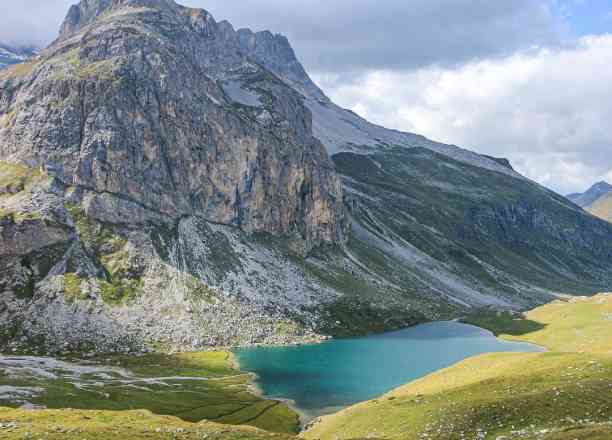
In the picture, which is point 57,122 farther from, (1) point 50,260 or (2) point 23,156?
(1) point 50,260

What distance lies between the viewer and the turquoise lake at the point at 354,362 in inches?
3989

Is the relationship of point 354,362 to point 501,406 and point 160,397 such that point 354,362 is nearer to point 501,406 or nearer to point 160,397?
point 160,397

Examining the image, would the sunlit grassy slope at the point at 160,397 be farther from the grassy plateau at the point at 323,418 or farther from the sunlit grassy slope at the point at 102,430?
the sunlit grassy slope at the point at 102,430

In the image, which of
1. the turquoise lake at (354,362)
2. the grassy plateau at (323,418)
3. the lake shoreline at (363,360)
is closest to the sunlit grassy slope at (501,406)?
the grassy plateau at (323,418)

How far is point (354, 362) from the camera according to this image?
435 feet

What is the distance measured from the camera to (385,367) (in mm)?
125438

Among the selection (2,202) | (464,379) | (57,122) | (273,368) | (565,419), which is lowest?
(273,368)

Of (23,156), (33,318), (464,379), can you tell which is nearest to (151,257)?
(33,318)

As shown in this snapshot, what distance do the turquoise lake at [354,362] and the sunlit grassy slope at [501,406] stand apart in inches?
763

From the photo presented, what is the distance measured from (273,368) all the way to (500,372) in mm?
62629

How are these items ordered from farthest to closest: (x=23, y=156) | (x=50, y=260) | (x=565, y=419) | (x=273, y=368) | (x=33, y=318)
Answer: (x=23, y=156)
(x=50, y=260)
(x=33, y=318)
(x=273, y=368)
(x=565, y=419)

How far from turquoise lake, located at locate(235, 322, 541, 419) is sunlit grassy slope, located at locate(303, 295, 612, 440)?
763 inches

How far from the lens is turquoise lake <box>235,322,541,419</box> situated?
332ft

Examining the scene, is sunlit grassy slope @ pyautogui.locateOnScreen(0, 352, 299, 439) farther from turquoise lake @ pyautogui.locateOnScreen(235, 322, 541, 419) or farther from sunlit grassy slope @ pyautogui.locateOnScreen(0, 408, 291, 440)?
turquoise lake @ pyautogui.locateOnScreen(235, 322, 541, 419)
